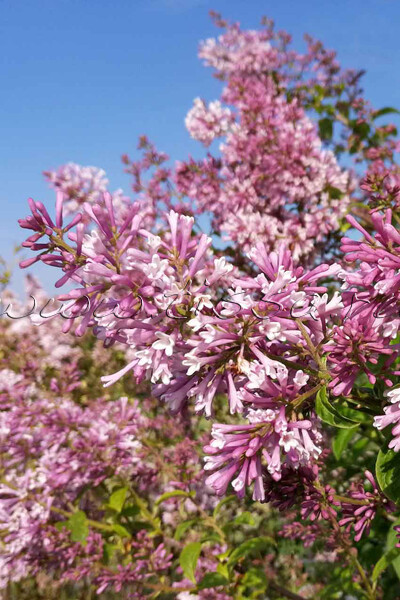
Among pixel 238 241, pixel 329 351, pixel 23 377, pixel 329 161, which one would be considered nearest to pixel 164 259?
pixel 329 351

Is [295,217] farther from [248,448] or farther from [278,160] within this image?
[248,448]

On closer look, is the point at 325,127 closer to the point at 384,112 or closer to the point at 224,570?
the point at 384,112

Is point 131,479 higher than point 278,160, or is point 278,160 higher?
point 278,160

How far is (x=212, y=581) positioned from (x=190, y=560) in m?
0.18

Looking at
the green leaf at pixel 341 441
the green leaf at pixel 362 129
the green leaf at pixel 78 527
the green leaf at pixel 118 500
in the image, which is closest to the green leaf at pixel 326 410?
the green leaf at pixel 341 441

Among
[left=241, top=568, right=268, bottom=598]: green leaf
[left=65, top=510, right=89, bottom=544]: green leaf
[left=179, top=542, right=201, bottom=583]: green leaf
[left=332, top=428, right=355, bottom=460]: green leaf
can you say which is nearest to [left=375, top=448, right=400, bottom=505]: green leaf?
[left=332, top=428, right=355, bottom=460]: green leaf

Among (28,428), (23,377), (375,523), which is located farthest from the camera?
(23,377)

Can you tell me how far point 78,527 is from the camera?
3.36m

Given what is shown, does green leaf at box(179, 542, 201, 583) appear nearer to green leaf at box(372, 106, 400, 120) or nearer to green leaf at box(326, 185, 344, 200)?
green leaf at box(326, 185, 344, 200)

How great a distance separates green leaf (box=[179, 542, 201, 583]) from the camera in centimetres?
297

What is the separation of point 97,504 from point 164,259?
303 centimetres

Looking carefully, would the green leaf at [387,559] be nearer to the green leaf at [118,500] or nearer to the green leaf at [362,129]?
the green leaf at [118,500]

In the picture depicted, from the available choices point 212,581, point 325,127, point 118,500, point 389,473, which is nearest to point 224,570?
point 212,581

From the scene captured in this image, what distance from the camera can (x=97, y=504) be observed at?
13.2 ft
